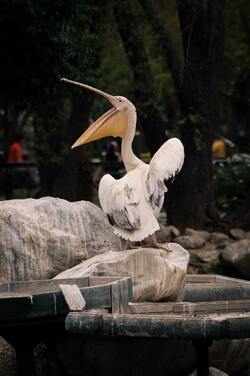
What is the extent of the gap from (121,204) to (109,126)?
121cm

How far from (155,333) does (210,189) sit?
9098 millimetres

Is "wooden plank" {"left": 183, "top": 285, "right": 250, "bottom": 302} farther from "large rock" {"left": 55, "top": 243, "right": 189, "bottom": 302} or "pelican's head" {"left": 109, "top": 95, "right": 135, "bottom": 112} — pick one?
"pelican's head" {"left": 109, "top": 95, "right": 135, "bottom": 112}

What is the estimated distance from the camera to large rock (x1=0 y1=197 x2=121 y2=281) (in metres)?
10.5

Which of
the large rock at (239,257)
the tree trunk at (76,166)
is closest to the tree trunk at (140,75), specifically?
the tree trunk at (76,166)

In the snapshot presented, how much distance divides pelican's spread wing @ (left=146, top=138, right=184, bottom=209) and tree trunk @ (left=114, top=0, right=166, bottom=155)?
7093 millimetres

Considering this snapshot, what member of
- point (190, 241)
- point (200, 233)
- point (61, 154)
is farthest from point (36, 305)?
point (61, 154)

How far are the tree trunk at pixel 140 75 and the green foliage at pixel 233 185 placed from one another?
2276mm

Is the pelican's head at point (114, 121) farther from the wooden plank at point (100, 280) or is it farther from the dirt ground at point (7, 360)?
the dirt ground at point (7, 360)

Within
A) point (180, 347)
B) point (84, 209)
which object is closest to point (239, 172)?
point (84, 209)

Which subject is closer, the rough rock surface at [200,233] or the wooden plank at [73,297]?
the wooden plank at [73,297]

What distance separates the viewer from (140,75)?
1745cm

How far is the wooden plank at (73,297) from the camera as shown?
344 inches

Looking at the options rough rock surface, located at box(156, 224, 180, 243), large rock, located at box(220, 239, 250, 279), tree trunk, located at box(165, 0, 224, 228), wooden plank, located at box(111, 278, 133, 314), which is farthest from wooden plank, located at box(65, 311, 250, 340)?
tree trunk, located at box(165, 0, 224, 228)

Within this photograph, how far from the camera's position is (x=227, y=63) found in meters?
38.0
